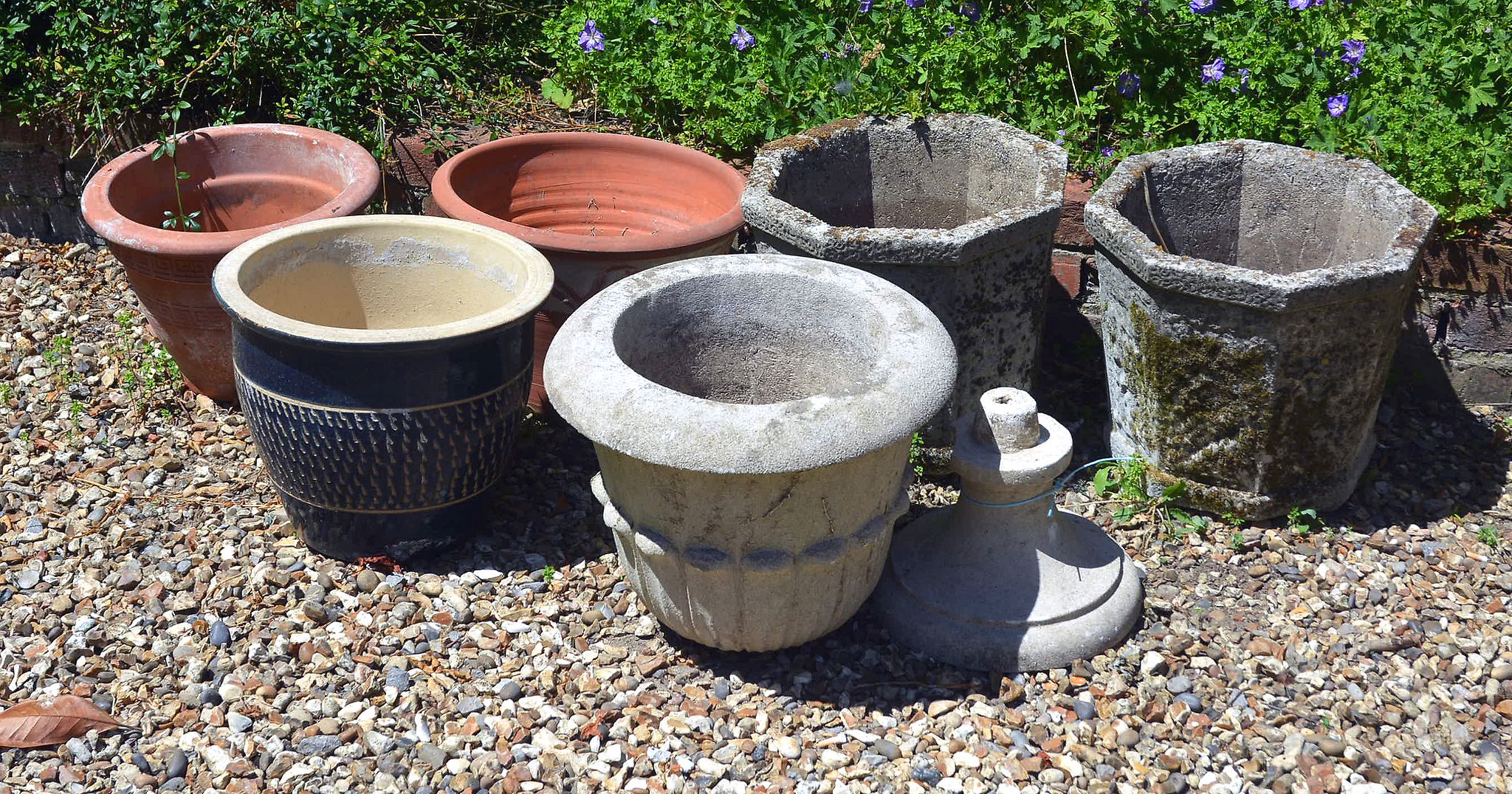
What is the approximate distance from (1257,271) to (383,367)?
2.19 metres

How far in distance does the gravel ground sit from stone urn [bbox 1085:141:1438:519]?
210 mm

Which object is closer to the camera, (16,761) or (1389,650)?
(16,761)

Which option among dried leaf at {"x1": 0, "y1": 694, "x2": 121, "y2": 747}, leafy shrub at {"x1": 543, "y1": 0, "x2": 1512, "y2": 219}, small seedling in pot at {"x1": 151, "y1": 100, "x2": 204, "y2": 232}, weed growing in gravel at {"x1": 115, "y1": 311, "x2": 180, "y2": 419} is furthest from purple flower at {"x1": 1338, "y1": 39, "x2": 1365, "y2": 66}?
dried leaf at {"x1": 0, "y1": 694, "x2": 121, "y2": 747}

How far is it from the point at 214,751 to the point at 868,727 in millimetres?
1477

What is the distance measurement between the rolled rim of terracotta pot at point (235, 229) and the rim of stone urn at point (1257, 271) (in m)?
2.21

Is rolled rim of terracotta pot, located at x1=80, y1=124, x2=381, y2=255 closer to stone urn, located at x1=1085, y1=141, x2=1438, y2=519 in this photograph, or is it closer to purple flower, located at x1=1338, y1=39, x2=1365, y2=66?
stone urn, located at x1=1085, y1=141, x2=1438, y2=519

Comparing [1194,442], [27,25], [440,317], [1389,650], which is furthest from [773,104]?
[27,25]

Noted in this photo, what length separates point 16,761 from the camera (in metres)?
2.87

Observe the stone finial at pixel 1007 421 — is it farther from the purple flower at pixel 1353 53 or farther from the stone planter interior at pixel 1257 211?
the purple flower at pixel 1353 53

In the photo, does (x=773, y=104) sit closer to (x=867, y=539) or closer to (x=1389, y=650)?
(x=867, y=539)

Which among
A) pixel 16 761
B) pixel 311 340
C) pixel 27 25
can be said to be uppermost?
pixel 27 25

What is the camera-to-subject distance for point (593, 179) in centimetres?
436

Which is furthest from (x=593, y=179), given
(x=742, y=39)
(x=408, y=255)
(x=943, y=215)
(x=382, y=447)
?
(x=382, y=447)

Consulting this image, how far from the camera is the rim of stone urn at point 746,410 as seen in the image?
2.54 metres
